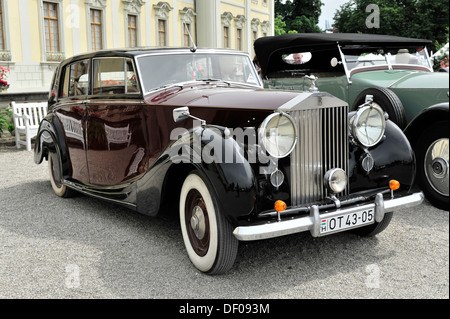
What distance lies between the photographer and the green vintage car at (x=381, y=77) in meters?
4.31

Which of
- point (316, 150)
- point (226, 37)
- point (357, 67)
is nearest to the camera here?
point (316, 150)

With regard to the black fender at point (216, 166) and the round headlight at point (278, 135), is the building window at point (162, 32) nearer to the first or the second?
the black fender at point (216, 166)

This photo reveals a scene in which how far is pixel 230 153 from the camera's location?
2.95m

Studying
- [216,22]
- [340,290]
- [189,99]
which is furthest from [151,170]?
[216,22]

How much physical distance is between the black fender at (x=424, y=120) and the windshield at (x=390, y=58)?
236 cm

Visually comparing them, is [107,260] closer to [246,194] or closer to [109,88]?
[246,194]

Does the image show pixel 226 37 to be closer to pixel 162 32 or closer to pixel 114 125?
pixel 162 32

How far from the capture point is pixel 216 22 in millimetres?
23750

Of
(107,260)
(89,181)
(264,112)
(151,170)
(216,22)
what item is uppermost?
(216,22)

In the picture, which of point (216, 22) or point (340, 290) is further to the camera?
point (216, 22)

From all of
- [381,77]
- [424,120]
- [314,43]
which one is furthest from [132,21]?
[424,120]

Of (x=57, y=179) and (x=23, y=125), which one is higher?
(x=23, y=125)

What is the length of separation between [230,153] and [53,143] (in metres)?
3.20
